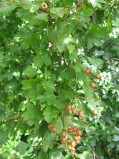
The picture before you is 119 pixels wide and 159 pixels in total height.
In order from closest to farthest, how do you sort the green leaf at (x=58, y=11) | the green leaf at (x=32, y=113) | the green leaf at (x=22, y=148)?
the green leaf at (x=58, y=11) → the green leaf at (x=32, y=113) → the green leaf at (x=22, y=148)

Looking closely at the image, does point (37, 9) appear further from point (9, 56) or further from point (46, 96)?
point (9, 56)

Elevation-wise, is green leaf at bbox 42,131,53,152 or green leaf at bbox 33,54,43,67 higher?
green leaf at bbox 33,54,43,67

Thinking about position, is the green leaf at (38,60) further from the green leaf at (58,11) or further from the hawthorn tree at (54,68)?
the green leaf at (58,11)

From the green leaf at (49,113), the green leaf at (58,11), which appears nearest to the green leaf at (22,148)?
the green leaf at (49,113)

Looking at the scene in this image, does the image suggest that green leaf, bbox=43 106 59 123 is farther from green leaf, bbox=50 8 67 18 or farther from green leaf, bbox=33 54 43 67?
green leaf, bbox=50 8 67 18

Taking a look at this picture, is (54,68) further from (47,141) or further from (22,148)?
(22,148)

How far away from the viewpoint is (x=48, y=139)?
1459mm

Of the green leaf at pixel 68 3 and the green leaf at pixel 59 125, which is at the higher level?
the green leaf at pixel 68 3

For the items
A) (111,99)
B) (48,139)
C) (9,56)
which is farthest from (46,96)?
(111,99)

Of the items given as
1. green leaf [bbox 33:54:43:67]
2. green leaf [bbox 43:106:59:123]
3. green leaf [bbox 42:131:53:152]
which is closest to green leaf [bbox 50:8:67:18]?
green leaf [bbox 33:54:43:67]

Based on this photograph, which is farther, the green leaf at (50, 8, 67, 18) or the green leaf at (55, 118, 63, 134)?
the green leaf at (55, 118, 63, 134)

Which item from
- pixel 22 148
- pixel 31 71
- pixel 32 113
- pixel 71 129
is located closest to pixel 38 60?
pixel 31 71

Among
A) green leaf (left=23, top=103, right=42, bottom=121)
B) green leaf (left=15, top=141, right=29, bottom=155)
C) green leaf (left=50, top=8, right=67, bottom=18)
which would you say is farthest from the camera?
green leaf (left=15, top=141, right=29, bottom=155)

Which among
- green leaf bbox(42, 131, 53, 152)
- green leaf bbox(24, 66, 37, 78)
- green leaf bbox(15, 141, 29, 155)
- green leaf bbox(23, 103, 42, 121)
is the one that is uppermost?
green leaf bbox(24, 66, 37, 78)
